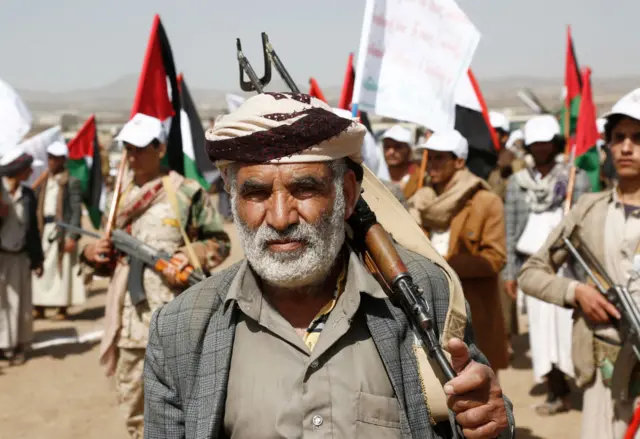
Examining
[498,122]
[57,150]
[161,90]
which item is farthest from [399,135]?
[57,150]

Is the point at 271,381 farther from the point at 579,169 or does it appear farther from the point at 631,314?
the point at 579,169

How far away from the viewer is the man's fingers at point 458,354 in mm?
1864

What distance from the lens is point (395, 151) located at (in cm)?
731

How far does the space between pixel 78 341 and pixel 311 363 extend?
8257 mm

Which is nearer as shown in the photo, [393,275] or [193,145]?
[393,275]

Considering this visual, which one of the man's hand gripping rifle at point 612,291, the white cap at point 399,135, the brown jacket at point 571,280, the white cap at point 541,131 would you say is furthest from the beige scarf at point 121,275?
the white cap at point 541,131

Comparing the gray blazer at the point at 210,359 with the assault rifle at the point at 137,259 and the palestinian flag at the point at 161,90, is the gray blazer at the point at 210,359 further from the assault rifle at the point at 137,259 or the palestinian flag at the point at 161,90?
the palestinian flag at the point at 161,90

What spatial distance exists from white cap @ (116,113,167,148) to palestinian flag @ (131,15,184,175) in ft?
1.22

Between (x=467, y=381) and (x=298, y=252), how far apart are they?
58cm

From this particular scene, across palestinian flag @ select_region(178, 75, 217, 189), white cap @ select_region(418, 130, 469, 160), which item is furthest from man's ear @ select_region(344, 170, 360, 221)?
palestinian flag @ select_region(178, 75, 217, 189)

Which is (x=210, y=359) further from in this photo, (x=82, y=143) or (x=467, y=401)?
(x=82, y=143)

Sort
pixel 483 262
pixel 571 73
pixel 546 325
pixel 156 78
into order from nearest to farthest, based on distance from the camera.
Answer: pixel 483 262 < pixel 156 78 < pixel 546 325 < pixel 571 73

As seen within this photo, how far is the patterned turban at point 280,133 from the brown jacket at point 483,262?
321cm

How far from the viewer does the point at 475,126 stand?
711cm
